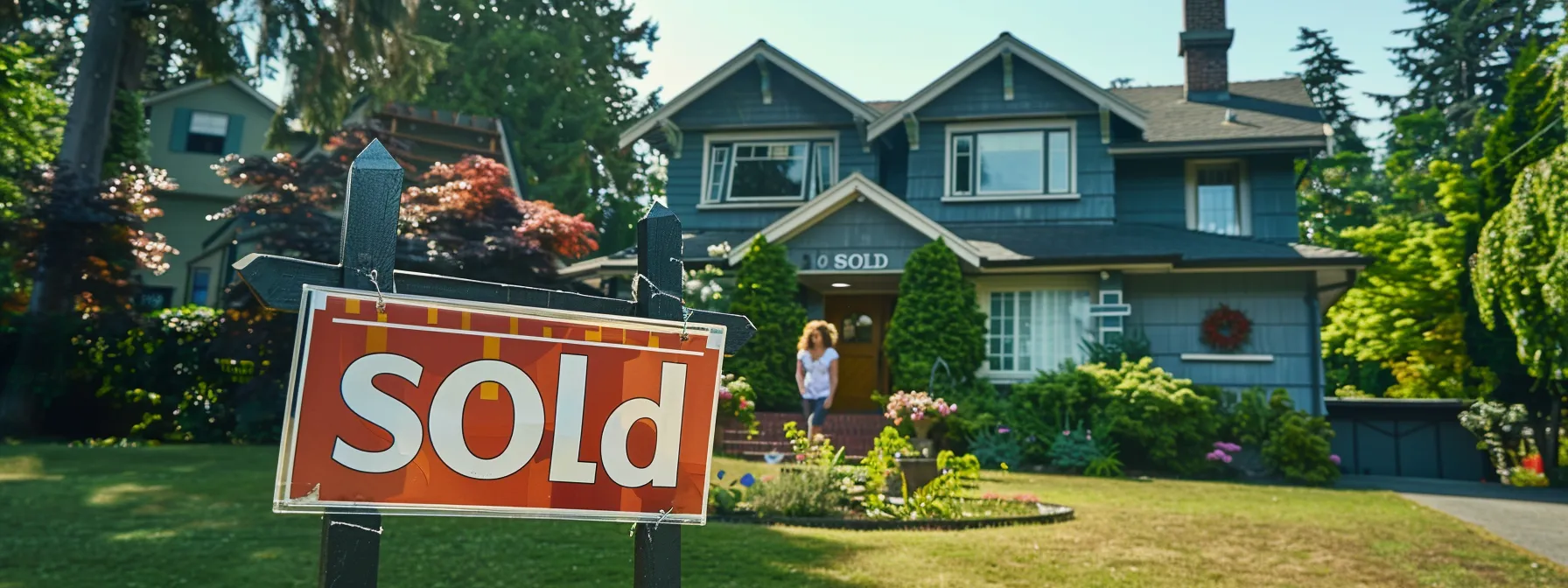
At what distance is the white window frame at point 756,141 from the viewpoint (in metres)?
19.2

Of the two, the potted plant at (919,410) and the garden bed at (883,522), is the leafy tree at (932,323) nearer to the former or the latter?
the potted plant at (919,410)

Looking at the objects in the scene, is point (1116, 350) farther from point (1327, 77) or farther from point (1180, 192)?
point (1327, 77)

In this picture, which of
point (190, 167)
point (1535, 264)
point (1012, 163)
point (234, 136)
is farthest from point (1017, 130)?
point (190, 167)

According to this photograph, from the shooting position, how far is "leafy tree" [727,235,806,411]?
52.7ft

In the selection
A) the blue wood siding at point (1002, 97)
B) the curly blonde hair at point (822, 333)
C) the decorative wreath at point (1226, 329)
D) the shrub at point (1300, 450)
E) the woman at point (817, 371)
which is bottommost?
the shrub at point (1300, 450)

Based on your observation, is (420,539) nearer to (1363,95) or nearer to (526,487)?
(526,487)

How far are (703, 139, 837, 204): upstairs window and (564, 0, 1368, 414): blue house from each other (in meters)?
0.04

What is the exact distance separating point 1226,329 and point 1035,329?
287cm

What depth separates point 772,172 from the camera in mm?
19500

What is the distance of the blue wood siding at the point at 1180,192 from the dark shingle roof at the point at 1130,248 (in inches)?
14.1

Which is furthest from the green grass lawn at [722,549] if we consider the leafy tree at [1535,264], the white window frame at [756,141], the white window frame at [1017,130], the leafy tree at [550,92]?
the leafy tree at [550,92]

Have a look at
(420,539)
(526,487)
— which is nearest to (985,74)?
(420,539)

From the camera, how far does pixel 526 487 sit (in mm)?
2611

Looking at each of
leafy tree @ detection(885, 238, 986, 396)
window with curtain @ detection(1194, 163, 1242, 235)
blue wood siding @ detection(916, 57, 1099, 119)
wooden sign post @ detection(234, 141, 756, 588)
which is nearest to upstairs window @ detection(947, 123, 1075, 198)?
blue wood siding @ detection(916, 57, 1099, 119)
